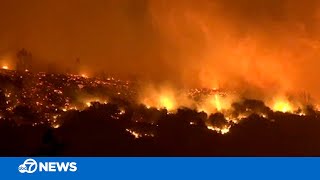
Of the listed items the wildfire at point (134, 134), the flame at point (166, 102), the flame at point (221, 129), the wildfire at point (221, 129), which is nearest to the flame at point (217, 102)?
the flame at point (166, 102)

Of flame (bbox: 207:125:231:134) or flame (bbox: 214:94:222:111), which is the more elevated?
flame (bbox: 214:94:222:111)

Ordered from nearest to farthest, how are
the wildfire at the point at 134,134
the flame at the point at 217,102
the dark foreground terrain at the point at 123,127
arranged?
1. the dark foreground terrain at the point at 123,127
2. the wildfire at the point at 134,134
3. the flame at the point at 217,102

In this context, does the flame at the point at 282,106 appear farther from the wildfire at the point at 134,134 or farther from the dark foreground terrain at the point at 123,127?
the wildfire at the point at 134,134

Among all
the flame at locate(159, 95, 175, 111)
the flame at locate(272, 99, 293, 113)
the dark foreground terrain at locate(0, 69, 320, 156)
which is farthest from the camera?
the flame at locate(272, 99, 293, 113)

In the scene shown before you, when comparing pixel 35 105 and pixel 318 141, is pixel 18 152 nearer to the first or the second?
pixel 35 105

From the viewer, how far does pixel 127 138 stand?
29.5 m

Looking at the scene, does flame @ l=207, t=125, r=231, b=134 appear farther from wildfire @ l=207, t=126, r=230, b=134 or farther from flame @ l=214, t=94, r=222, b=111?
flame @ l=214, t=94, r=222, b=111

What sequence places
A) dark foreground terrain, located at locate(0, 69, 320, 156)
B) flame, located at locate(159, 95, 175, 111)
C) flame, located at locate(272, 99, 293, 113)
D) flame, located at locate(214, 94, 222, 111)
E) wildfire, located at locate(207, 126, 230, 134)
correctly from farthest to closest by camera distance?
flame, located at locate(272, 99, 293, 113)
flame, located at locate(214, 94, 222, 111)
flame, located at locate(159, 95, 175, 111)
wildfire, located at locate(207, 126, 230, 134)
dark foreground terrain, located at locate(0, 69, 320, 156)

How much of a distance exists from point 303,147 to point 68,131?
12.5 meters

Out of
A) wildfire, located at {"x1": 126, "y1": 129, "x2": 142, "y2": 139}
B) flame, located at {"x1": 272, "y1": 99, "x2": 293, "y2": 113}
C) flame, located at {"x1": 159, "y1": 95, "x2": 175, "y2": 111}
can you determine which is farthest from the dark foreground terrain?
flame, located at {"x1": 272, "y1": 99, "x2": 293, "y2": 113}

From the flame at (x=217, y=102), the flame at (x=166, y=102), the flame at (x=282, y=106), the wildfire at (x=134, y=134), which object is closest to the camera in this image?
the wildfire at (x=134, y=134)

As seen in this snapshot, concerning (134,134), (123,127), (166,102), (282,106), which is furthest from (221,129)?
(282,106)

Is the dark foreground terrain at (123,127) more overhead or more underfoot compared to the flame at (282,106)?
more underfoot

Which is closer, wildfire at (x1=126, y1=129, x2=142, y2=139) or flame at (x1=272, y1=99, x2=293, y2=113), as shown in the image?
wildfire at (x1=126, y1=129, x2=142, y2=139)
